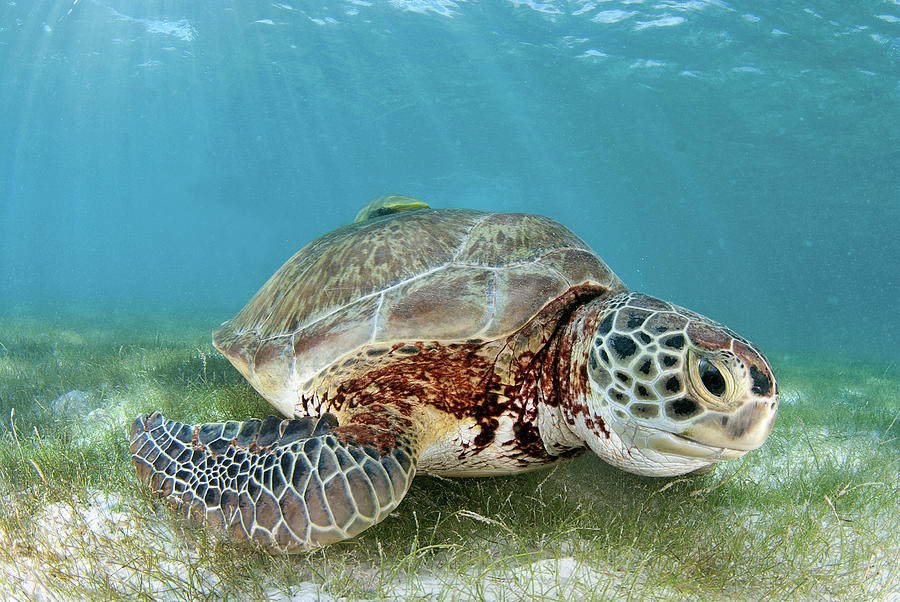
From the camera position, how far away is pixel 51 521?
188 centimetres

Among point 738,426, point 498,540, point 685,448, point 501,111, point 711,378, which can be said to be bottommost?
point 501,111

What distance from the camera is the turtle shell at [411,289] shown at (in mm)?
2061

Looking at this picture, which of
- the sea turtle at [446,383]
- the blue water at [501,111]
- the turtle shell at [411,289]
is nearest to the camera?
the sea turtle at [446,383]

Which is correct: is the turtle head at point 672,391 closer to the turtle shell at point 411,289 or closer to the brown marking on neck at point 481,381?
the brown marking on neck at point 481,381

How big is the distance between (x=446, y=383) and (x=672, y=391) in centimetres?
91

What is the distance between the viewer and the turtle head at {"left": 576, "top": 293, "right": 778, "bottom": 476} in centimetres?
157

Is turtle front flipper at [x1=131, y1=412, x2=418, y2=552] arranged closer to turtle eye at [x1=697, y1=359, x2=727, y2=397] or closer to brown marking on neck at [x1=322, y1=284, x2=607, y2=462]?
brown marking on neck at [x1=322, y1=284, x2=607, y2=462]

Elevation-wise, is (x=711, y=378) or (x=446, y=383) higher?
(x=711, y=378)

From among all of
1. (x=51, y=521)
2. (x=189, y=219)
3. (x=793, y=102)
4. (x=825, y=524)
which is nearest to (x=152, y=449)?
(x=51, y=521)

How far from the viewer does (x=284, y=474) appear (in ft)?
5.43

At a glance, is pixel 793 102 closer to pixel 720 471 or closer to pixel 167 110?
pixel 720 471

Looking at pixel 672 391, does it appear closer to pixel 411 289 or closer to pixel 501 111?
pixel 411 289

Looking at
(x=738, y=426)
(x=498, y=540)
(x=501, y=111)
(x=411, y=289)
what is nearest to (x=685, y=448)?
(x=738, y=426)

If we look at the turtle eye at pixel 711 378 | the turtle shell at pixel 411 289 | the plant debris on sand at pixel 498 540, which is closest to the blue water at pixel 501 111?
the turtle shell at pixel 411 289
